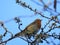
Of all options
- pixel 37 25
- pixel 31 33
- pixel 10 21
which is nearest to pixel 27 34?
pixel 31 33

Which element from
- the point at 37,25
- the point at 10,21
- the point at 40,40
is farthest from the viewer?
the point at 10,21

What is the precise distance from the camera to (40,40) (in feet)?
1.44

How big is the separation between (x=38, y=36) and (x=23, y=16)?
52 centimetres

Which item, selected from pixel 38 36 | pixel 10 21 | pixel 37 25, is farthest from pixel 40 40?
pixel 10 21

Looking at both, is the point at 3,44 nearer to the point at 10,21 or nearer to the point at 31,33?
the point at 31,33

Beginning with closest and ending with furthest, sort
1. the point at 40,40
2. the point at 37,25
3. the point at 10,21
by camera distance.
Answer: the point at 40,40 → the point at 37,25 → the point at 10,21

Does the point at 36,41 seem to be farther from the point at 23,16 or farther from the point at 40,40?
the point at 23,16

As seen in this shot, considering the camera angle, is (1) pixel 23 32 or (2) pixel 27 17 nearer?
(1) pixel 23 32

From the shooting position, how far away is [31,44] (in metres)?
0.46

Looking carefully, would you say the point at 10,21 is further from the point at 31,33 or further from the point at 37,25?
the point at 31,33

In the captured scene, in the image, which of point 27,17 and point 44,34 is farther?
point 27,17

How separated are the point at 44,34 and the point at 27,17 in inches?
19.9

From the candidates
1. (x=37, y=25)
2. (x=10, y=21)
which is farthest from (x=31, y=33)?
(x=10, y=21)

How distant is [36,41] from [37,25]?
151 millimetres
